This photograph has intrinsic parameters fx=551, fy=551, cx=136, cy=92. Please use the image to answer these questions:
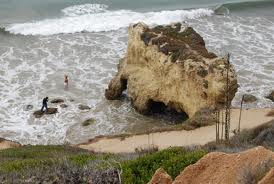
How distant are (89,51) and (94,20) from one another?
28.9 feet

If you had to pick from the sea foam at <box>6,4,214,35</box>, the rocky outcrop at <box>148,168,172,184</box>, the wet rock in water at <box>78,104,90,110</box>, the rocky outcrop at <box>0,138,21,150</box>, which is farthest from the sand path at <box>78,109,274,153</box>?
the sea foam at <box>6,4,214,35</box>

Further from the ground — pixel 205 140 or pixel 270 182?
pixel 270 182

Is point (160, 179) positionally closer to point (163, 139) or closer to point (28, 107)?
point (163, 139)

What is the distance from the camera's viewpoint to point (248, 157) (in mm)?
7215

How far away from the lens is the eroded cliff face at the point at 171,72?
23422 millimetres

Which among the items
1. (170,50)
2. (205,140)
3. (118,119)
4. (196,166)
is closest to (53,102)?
(118,119)

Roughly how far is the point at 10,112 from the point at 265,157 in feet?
72.1

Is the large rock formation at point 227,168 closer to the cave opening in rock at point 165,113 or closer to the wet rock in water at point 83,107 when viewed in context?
the cave opening in rock at point 165,113

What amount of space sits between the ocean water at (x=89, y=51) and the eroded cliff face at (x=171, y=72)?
104 cm

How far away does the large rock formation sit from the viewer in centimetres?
658

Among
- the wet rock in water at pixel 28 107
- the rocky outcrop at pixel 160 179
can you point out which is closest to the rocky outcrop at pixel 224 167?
the rocky outcrop at pixel 160 179

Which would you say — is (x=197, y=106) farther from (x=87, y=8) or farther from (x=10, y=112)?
(x=87, y=8)

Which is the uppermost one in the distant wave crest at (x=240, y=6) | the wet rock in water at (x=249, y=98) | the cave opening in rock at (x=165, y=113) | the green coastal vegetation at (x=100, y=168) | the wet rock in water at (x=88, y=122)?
the green coastal vegetation at (x=100, y=168)

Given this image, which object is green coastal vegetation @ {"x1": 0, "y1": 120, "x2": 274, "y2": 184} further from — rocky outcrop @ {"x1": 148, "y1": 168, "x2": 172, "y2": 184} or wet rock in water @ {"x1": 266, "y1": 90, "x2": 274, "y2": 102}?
wet rock in water @ {"x1": 266, "y1": 90, "x2": 274, "y2": 102}
